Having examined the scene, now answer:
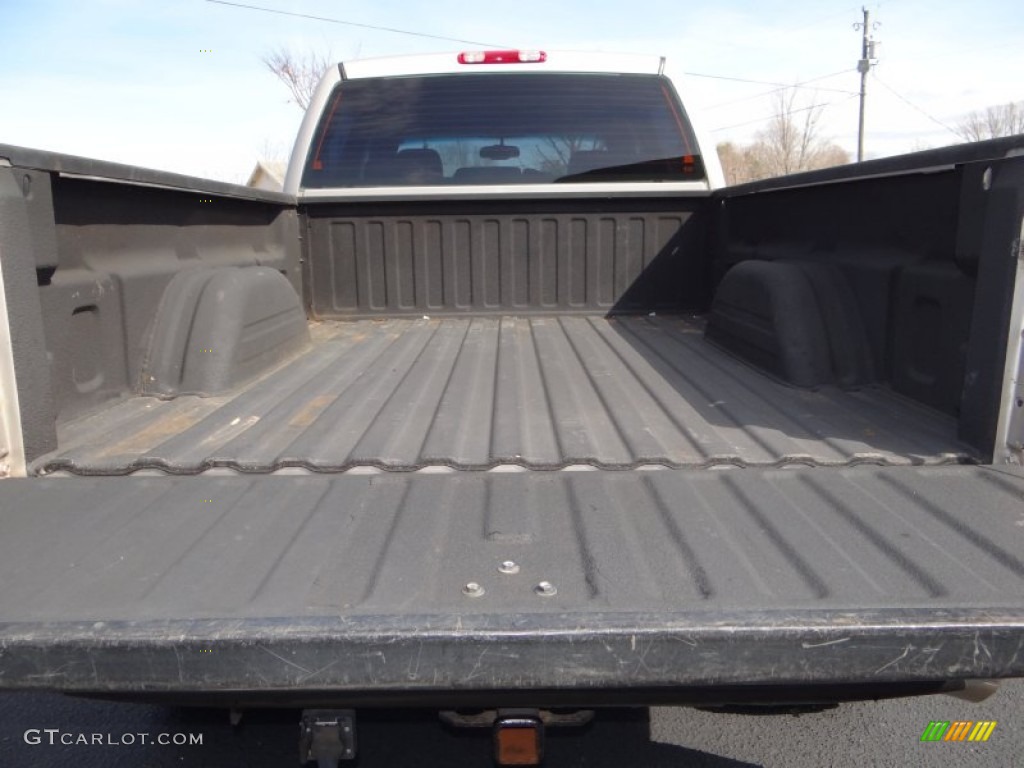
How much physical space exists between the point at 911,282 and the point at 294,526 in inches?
68.7

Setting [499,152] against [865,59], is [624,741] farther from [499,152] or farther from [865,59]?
[865,59]

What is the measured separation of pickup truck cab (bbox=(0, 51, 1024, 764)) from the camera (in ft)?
3.92

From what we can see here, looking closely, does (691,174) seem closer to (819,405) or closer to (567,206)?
(567,206)

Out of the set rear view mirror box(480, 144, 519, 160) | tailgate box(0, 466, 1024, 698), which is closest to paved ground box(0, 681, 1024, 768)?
tailgate box(0, 466, 1024, 698)

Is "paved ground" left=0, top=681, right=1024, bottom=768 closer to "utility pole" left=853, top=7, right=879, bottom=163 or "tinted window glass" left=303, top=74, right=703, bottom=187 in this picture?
"tinted window glass" left=303, top=74, right=703, bottom=187

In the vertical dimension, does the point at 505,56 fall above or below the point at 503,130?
above

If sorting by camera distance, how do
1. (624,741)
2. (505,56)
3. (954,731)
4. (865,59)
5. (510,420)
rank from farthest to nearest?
(865,59), (505,56), (624,741), (510,420), (954,731)

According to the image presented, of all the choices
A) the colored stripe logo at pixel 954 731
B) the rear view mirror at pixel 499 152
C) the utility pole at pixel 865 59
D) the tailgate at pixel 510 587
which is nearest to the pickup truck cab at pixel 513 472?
the tailgate at pixel 510 587

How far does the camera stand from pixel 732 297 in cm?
312

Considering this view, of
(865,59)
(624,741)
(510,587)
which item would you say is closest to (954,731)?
(510,587)

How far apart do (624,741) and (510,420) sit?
113 centimetres

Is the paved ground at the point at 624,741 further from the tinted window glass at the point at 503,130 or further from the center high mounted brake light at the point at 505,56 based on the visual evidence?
the center high mounted brake light at the point at 505,56

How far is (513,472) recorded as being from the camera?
1.78m

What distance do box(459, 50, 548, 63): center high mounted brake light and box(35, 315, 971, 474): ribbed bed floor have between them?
1.69 m
